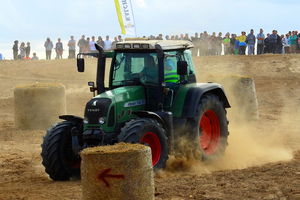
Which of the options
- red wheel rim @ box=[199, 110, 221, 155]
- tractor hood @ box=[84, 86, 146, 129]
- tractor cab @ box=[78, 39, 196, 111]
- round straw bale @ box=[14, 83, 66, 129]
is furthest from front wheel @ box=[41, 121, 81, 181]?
round straw bale @ box=[14, 83, 66, 129]

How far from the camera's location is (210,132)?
11461 mm

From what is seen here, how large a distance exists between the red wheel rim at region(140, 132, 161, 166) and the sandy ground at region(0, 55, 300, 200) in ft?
0.83

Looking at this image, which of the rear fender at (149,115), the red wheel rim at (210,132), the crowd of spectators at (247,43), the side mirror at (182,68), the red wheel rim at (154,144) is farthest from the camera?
the crowd of spectators at (247,43)

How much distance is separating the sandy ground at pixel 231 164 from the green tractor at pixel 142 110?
43 centimetres

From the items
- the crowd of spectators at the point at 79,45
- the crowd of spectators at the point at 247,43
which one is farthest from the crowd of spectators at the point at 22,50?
the crowd of spectators at the point at 247,43

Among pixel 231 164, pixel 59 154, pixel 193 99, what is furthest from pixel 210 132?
pixel 59 154

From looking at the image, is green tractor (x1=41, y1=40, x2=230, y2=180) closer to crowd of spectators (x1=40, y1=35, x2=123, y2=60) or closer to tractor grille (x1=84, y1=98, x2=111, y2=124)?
tractor grille (x1=84, y1=98, x2=111, y2=124)

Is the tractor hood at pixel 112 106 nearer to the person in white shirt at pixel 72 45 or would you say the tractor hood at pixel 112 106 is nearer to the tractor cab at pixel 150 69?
the tractor cab at pixel 150 69

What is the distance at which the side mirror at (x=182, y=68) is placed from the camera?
10.1 metres

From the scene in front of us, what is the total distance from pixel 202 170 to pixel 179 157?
44 cm

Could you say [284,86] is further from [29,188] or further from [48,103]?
[29,188]

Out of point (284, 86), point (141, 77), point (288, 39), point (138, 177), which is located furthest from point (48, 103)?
point (288, 39)

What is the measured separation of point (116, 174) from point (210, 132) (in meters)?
5.02

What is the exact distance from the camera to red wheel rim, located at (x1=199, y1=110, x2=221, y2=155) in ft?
37.0
